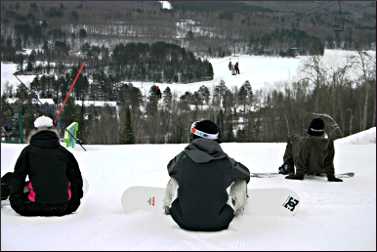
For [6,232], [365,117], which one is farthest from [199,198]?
[365,117]

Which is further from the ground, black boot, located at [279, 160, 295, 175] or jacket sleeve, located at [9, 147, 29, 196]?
jacket sleeve, located at [9, 147, 29, 196]

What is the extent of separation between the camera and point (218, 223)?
3.79 m

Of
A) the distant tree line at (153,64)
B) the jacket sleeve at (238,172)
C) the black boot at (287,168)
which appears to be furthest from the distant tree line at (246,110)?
the jacket sleeve at (238,172)

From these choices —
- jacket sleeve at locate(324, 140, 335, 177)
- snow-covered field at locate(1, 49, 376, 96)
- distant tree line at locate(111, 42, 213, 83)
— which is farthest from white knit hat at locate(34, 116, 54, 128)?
snow-covered field at locate(1, 49, 376, 96)

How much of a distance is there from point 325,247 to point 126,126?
148 ft

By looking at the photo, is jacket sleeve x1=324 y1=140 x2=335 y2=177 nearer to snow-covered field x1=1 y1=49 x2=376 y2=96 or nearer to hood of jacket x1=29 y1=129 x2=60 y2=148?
hood of jacket x1=29 y1=129 x2=60 y2=148

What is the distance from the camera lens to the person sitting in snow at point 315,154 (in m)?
6.87

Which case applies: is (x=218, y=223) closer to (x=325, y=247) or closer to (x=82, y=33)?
(x=325, y=247)

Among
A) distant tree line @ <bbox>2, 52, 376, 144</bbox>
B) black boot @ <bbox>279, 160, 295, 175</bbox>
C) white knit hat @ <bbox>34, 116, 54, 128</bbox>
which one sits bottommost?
distant tree line @ <bbox>2, 52, 376, 144</bbox>

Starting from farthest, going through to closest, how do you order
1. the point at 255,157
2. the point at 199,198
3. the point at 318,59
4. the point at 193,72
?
the point at 318,59
the point at 193,72
the point at 255,157
the point at 199,198

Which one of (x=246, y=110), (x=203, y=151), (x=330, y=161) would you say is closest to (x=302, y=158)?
(x=330, y=161)

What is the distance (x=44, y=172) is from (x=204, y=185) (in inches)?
57.3

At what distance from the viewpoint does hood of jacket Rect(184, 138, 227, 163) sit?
3751mm

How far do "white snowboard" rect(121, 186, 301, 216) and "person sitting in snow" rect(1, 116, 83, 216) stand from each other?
64 centimetres
